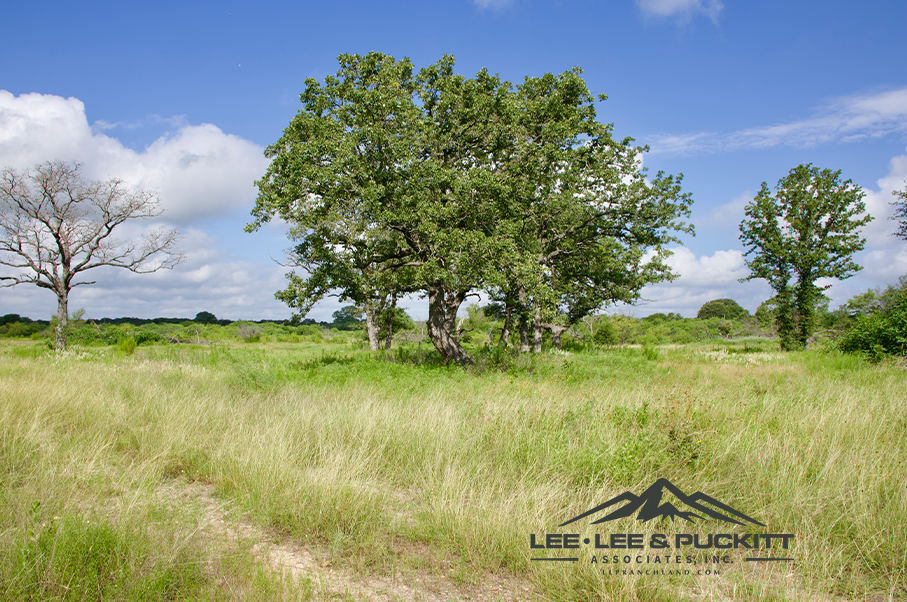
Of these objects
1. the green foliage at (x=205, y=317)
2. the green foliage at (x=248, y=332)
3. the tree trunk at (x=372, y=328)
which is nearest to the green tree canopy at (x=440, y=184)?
the tree trunk at (x=372, y=328)

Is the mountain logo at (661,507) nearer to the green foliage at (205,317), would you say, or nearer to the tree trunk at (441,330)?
the tree trunk at (441,330)

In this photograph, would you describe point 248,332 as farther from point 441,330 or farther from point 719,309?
point 719,309

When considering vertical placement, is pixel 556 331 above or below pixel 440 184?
below

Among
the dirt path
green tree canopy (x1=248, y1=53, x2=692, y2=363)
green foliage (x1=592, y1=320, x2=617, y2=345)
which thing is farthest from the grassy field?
green foliage (x1=592, y1=320, x2=617, y2=345)

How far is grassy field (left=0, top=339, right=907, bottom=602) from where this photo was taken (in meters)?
3.43

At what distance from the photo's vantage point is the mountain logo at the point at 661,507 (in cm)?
426

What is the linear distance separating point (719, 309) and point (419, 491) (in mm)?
98302

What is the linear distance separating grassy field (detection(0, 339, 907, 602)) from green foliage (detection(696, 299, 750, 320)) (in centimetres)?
8915

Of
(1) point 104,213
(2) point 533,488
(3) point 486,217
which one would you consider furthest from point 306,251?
(1) point 104,213

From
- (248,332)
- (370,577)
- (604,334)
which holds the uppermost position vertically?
(604,334)

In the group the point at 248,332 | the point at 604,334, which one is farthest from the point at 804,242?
the point at 248,332

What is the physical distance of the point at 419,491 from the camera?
505 centimetres

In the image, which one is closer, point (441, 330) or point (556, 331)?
point (441, 330)

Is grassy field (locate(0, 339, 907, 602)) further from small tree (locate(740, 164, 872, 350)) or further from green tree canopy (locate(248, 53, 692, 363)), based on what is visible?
small tree (locate(740, 164, 872, 350))
